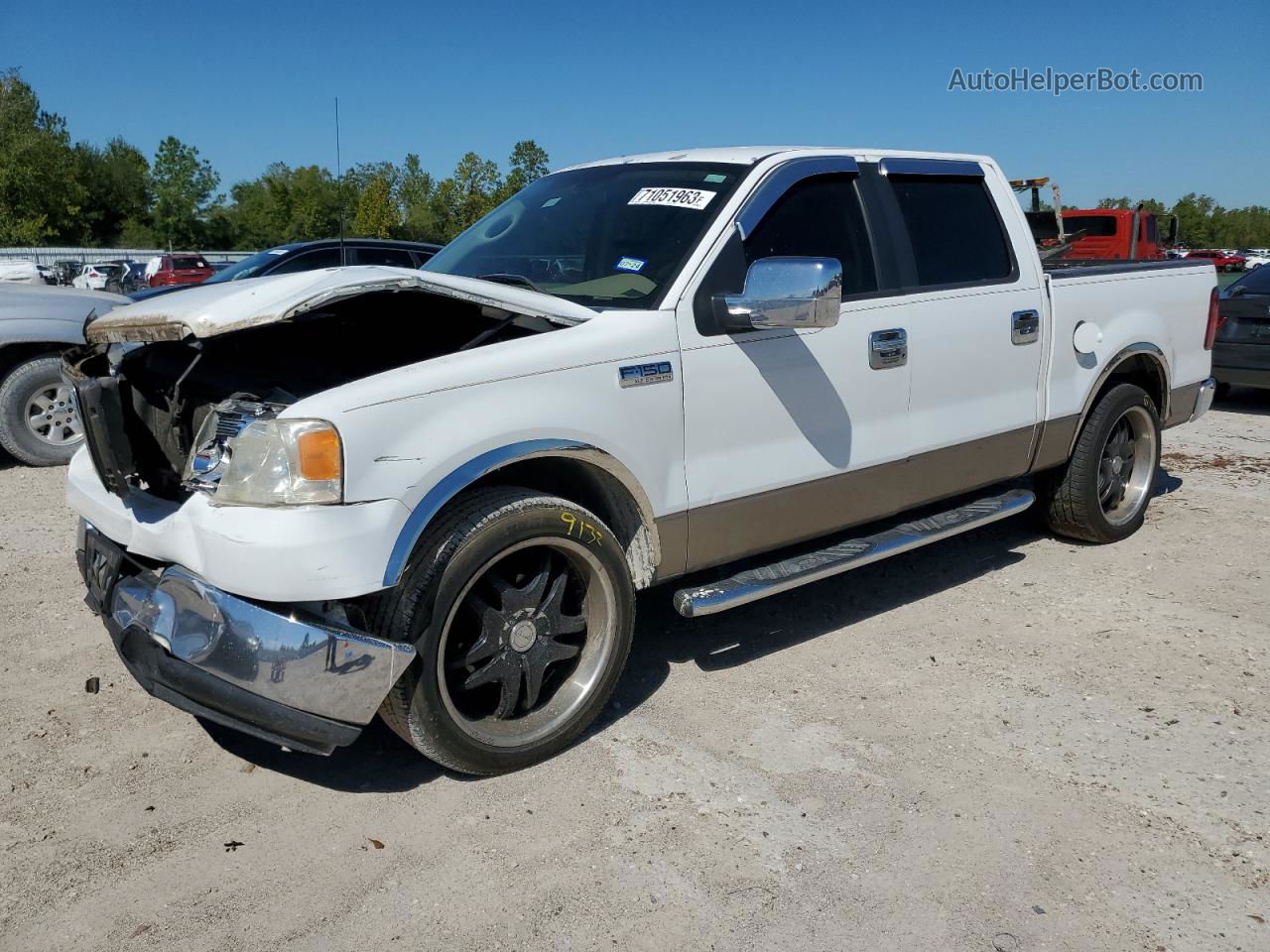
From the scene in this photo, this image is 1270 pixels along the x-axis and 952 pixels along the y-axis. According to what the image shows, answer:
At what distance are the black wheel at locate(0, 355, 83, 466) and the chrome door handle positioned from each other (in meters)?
5.68

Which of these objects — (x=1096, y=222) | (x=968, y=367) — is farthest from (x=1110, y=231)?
(x=968, y=367)

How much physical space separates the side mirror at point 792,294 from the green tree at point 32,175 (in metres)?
70.0

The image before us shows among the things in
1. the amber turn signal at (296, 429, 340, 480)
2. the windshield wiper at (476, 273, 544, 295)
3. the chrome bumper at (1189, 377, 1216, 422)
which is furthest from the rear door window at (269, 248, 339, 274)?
the amber turn signal at (296, 429, 340, 480)

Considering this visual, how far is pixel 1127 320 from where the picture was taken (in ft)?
17.6

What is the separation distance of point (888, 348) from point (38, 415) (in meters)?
6.26

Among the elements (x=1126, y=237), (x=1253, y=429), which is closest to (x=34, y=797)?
(x=1253, y=429)

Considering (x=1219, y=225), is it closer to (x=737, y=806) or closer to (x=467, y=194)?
(x=467, y=194)

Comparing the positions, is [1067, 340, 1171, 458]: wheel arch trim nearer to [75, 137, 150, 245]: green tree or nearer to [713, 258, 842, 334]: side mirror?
[713, 258, 842, 334]: side mirror

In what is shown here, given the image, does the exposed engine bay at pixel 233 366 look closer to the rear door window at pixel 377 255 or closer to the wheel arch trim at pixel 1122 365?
the wheel arch trim at pixel 1122 365

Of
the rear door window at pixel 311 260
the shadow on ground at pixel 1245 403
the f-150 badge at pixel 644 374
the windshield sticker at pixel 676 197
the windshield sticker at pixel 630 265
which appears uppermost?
the rear door window at pixel 311 260

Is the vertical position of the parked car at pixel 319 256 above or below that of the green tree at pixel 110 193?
below

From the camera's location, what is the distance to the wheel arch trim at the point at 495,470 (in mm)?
2858

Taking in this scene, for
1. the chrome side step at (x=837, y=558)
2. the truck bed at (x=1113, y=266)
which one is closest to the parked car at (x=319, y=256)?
the truck bed at (x=1113, y=266)

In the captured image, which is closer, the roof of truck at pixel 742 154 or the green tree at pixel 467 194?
the roof of truck at pixel 742 154
